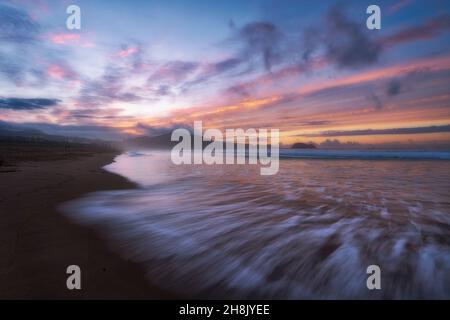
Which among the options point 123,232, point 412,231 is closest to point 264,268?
point 123,232

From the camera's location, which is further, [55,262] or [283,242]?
[283,242]

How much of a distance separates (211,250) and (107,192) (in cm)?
570

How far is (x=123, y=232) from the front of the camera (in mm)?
4344

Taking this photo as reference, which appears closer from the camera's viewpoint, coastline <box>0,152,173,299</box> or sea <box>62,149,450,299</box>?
coastline <box>0,152,173,299</box>

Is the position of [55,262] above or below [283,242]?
above

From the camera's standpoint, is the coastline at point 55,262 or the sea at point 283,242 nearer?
the coastline at point 55,262

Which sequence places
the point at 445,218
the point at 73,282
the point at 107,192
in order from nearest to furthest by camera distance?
1. the point at 73,282
2. the point at 445,218
3. the point at 107,192
